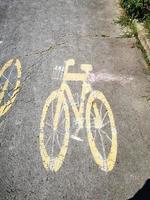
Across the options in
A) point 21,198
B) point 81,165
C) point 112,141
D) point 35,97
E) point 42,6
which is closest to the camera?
point 21,198

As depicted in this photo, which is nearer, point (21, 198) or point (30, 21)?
point (21, 198)

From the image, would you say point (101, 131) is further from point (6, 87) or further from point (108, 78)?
point (6, 87)

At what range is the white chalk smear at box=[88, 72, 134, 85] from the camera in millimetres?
6855

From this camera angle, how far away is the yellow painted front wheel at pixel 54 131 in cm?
539

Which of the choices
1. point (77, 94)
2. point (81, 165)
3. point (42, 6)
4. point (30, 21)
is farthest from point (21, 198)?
point (42, 6)

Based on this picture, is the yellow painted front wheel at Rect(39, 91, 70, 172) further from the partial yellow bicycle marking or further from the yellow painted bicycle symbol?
the partial yellow bicycle marking

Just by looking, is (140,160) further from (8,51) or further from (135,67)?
(8,51)

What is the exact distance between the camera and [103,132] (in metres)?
5.81

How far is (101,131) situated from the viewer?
582 cm

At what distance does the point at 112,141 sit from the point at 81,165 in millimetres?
742

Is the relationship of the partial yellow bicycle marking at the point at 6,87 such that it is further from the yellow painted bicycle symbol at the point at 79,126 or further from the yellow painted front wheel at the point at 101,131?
the yellow painted front wheel at the point at 101,131

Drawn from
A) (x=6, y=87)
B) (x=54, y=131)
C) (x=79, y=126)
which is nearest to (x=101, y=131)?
(x=79, y=126)

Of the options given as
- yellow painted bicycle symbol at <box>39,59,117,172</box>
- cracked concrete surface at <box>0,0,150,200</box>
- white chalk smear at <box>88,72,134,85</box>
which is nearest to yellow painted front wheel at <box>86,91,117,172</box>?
yellow painted bicycle symbol at <box>39,59,117,172</box>

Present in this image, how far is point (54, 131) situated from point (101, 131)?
33.1 inches
